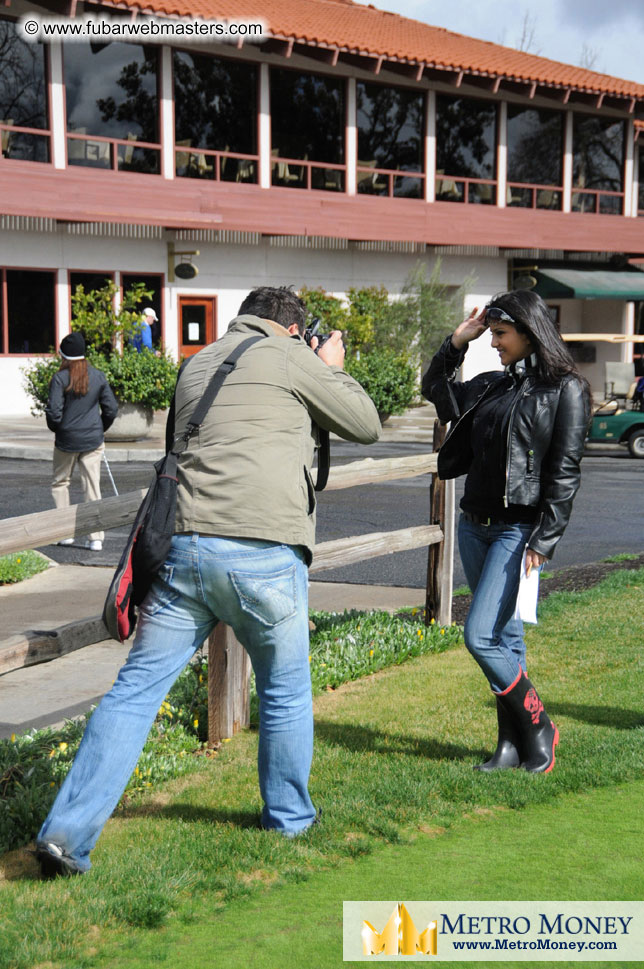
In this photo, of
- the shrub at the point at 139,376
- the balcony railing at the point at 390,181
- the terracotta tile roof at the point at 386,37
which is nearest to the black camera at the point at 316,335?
the shrub at the point at 139,376

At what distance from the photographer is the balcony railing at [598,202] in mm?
34219

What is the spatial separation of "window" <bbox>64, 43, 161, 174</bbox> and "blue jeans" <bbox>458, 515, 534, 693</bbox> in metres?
22.5

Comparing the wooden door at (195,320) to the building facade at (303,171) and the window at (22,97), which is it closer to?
the building facade at (303,171)

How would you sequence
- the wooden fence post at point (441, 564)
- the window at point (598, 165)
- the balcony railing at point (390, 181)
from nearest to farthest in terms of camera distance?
the wooden fence post at point (441, 564), the balcony railing at point (390, 181), the window at point (598, 165)

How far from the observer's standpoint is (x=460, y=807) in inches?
165

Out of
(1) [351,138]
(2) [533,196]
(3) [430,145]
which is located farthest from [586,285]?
(1) [351,138]

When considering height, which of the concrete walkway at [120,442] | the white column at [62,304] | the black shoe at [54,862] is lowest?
the black shoe at [54,862]

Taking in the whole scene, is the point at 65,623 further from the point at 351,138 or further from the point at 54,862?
the point at 351,138

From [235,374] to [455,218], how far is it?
2803cm

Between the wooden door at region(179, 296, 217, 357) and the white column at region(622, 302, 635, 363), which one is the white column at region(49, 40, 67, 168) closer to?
the wooden door at region(179, 296, 217, 357)

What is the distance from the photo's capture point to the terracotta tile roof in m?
26.8

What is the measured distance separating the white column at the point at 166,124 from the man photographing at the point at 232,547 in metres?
23.7

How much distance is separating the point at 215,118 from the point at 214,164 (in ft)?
3.79

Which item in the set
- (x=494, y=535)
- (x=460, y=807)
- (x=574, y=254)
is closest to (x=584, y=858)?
(x=460, y=807)
